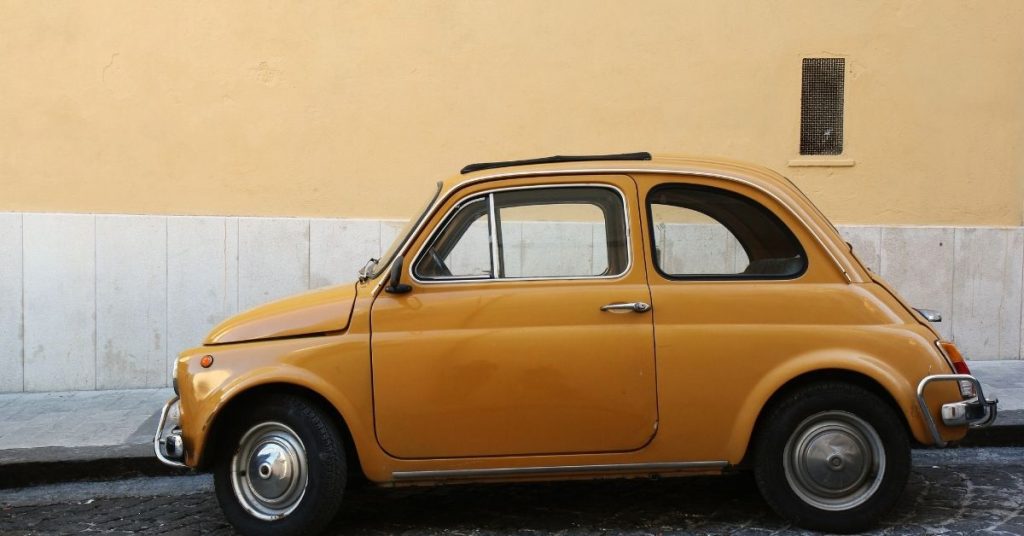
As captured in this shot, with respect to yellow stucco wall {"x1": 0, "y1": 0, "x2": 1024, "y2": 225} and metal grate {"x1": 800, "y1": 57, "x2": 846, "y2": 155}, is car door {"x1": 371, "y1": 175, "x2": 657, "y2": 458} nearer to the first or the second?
yellow stucco wall {"x1": 0, "y1": 0, "x2": 1024, "y2": 225}

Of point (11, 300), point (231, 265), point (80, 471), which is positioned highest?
point (231, 265)

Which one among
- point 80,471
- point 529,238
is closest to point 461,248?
point 529,238

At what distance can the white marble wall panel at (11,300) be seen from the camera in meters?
8.05

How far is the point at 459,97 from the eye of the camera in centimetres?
839

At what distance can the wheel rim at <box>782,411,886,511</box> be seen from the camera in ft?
15.0

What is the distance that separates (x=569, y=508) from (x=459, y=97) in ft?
13.7

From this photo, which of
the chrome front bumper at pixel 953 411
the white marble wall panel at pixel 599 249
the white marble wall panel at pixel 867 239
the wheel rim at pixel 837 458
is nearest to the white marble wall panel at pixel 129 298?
the white marble wall panel at pixel 599 249

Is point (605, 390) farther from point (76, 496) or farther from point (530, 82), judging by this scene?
point (530, 82)

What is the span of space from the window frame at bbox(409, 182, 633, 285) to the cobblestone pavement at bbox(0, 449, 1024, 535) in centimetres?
120

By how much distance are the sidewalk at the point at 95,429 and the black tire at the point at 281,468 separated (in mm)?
1572

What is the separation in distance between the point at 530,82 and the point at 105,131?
3442mm

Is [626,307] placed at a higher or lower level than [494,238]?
lower

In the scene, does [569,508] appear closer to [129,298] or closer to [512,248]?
[512,248]

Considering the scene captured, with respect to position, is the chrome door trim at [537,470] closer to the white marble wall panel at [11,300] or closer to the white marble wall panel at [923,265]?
the white marble wall panel at [923,265]
